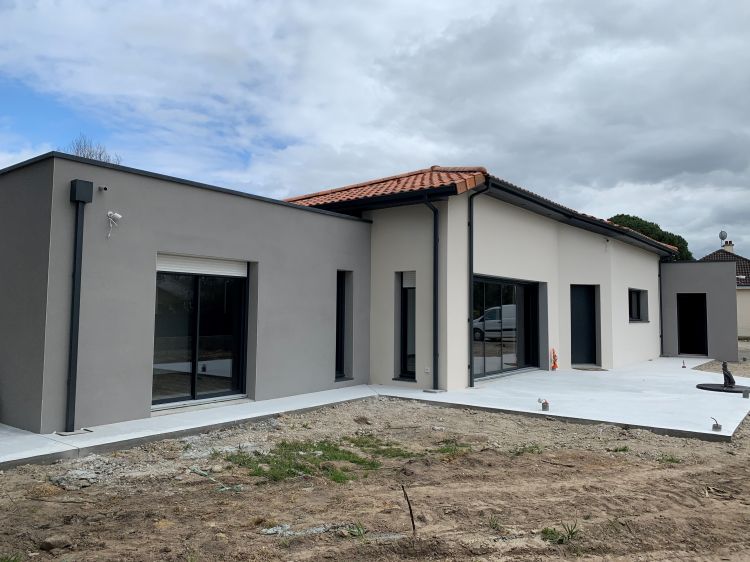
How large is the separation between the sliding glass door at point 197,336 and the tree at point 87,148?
2387 cm

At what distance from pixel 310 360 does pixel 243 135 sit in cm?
921

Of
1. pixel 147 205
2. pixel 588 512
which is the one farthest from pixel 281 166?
pixel 588 512

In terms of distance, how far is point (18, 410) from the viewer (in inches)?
265

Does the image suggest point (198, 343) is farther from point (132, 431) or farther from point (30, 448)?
point (30, 448)

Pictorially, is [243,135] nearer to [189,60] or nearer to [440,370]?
[189,60]

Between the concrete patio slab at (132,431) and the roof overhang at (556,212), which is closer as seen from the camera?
the concrete patio slab at (132,431)

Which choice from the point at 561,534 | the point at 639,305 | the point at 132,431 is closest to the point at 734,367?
the point at 639,305

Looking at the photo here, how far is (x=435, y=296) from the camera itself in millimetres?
10367

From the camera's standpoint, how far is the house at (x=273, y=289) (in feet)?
22.0

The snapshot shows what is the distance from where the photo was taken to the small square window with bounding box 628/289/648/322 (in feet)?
58.0

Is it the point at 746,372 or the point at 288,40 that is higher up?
the point at 288,40

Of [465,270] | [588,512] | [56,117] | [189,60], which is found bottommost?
[588,512]

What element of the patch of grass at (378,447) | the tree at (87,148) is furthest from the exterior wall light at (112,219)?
the tree at (87,148)

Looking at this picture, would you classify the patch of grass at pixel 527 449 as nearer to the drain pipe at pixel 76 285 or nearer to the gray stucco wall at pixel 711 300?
the drain pipe at pixel 76 285
